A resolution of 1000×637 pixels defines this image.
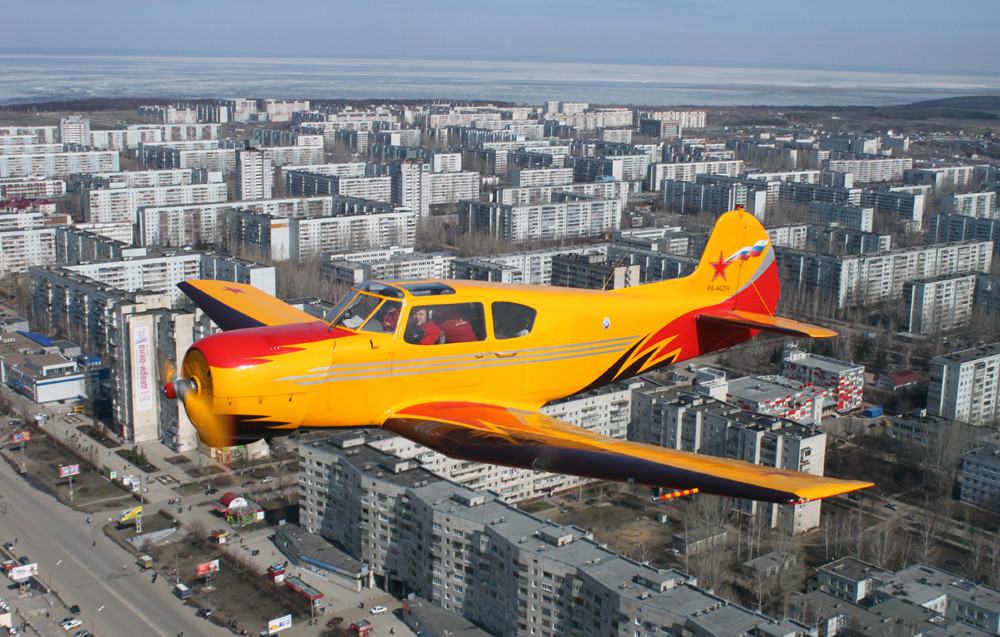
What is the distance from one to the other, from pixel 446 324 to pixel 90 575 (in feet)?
32.8

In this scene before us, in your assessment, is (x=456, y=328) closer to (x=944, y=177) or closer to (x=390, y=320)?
(x=390, y=320)

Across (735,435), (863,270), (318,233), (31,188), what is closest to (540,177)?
(318,233)

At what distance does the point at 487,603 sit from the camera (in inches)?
528

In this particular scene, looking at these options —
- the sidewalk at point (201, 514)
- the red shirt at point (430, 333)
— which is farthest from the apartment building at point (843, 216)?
the red shirt at point (430, 333)

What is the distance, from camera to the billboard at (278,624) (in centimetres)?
1346

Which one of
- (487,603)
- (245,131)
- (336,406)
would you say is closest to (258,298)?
(336,406)

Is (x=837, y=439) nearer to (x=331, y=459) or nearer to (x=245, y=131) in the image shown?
(x=331, y=459)

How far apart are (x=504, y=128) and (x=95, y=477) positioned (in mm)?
65473

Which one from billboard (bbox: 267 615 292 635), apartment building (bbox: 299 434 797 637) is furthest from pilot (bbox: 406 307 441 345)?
billboard (bbox: 267 615 292 635)

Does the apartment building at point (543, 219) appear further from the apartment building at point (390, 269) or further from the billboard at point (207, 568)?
the billboard at point (207, 568)

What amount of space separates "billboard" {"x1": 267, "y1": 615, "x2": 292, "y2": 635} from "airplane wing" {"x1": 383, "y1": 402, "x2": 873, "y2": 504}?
23.9 ft

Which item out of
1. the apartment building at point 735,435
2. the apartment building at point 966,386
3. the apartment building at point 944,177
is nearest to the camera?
the apartment building at point 735,435

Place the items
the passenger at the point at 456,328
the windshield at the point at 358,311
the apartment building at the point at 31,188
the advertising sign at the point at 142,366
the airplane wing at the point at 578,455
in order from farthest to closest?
the apartment building at the point at 31,188
the advertising sign at the point at 142,366
the passenger at the point at 456,328
the windshield at the point at 358,311
the airplane wing at the point at 578,455

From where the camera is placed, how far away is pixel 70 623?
44.2ft
